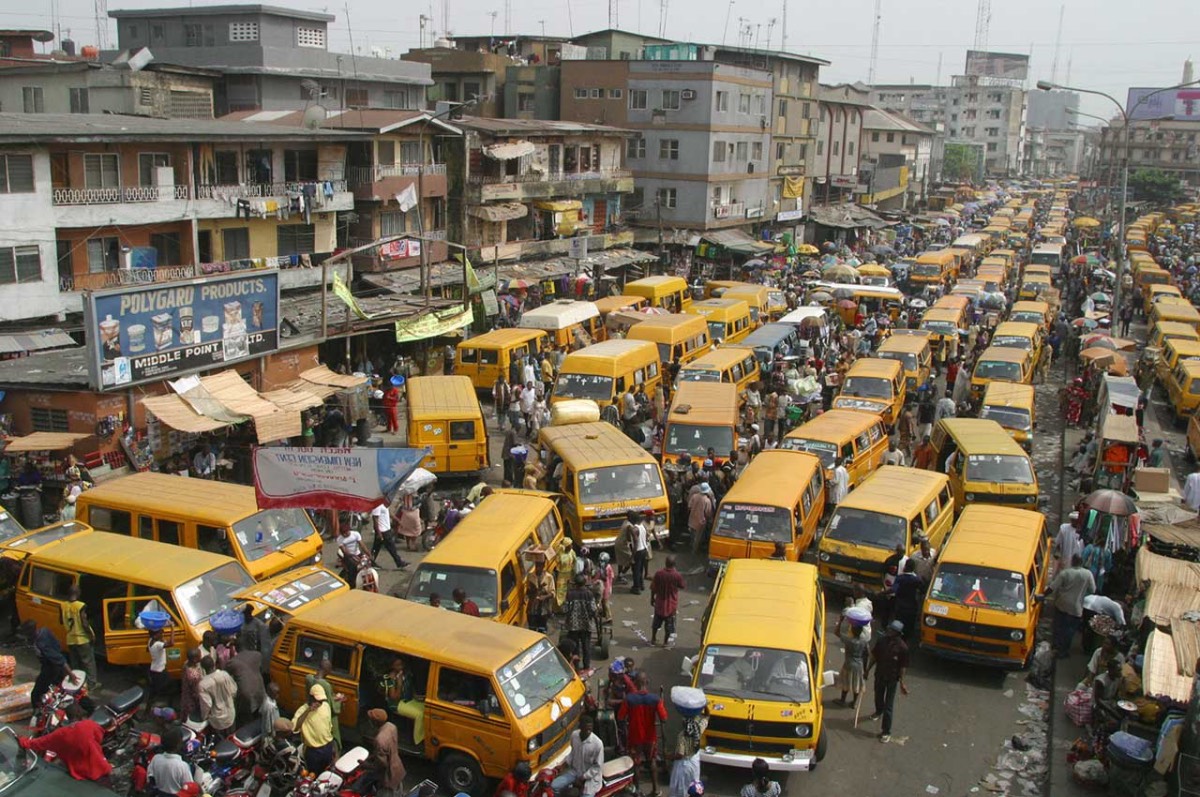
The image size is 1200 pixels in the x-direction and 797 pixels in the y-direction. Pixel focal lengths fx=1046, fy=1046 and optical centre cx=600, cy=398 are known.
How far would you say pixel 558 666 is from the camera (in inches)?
441

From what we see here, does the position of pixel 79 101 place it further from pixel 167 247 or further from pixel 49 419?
pixel 49 419

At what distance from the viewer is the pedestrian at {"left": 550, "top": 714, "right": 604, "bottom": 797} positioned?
1014 cm

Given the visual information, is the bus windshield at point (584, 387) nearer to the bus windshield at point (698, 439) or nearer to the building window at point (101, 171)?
the bus windshield at point (698, 439)

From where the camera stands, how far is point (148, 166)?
26578 mm

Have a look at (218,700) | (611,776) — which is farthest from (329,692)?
(611,776)

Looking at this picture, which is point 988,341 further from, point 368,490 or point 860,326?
point 368,490

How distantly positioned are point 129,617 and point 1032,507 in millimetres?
14836

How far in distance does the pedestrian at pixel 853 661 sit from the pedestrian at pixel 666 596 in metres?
2.26

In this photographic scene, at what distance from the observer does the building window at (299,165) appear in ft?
103

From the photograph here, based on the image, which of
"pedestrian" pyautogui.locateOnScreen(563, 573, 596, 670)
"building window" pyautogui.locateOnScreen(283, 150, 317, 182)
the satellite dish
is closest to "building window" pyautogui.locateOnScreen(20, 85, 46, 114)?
the satellite dish

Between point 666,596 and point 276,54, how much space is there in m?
39.7

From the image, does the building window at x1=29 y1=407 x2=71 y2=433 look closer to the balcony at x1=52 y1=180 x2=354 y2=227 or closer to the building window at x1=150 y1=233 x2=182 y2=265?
the balcony at x1=52 y1=180 x2=354 y2=227

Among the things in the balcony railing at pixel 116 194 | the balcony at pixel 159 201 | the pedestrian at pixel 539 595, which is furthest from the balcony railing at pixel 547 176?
the pedestrian at pixel 539 595

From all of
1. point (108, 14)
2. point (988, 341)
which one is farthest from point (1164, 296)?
point (108, 14)
